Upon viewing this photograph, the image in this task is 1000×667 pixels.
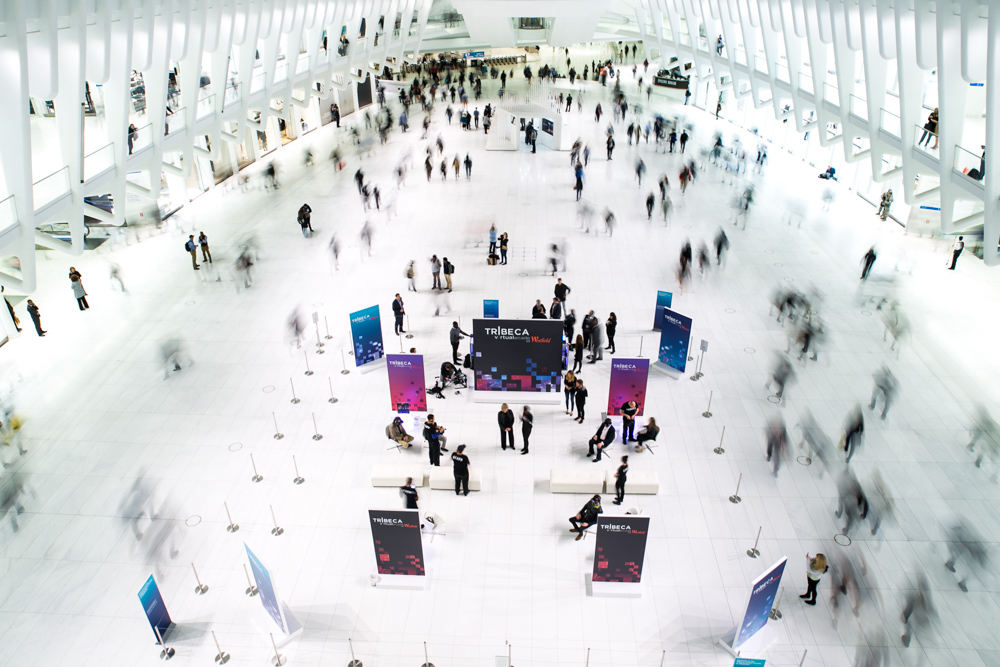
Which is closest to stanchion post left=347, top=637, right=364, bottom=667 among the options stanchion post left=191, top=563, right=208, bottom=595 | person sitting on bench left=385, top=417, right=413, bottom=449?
stanchion post left=191, top=563, right=208, bottom=595

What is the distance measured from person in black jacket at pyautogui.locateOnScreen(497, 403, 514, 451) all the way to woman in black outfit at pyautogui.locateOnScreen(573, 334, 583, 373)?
2.81 metres

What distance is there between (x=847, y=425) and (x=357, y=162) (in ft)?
80.3

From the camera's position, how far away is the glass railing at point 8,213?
927 centimetres

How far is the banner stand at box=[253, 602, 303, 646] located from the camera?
29.2 feet

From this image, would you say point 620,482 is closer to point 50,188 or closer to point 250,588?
point 250,588

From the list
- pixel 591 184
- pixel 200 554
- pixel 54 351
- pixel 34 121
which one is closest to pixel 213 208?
pixel 34 121

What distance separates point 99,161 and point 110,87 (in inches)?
54.5

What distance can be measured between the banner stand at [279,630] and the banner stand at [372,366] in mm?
6220

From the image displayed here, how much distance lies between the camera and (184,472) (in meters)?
11.9

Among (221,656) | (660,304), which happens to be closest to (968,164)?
(660,304)

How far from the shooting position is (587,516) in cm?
1022

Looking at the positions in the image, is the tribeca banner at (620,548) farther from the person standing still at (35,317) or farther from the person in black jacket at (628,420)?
the person standing still at (35,317)

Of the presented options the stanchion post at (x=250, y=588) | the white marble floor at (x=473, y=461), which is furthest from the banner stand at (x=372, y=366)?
the stanchion post at (x=250, y=588)

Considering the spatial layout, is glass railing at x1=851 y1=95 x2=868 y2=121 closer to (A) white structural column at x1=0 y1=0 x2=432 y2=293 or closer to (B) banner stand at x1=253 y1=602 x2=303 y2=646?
(A) white structural column at x1=0 y1=0 x2=432 y2=293
